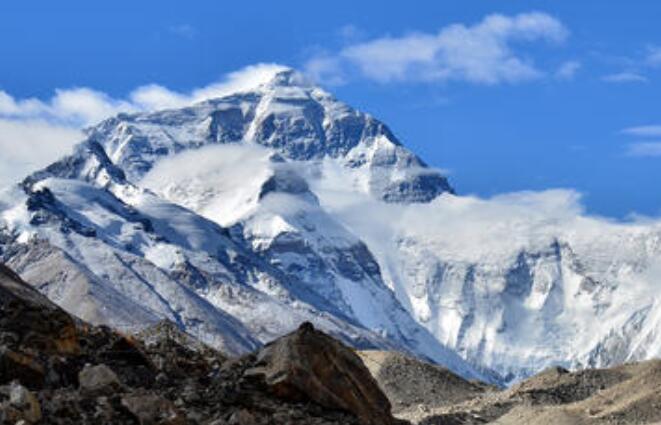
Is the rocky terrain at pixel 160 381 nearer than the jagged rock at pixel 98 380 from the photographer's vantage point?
Yes

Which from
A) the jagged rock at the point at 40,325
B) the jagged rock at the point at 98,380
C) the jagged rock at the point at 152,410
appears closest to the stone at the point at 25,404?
the jagged rock at the point at 152,410

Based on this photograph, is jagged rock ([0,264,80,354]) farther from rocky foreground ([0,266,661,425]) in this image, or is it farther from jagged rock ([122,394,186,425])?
jagged rock ([122,394,186,425])

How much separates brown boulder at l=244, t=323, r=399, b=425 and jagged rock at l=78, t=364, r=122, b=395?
199cm

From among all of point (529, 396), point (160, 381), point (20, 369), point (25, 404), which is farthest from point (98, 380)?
point (529, 396)

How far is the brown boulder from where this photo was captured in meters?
24.1

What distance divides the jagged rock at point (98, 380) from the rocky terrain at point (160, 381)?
1 centimetres

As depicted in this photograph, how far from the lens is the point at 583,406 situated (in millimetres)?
68938

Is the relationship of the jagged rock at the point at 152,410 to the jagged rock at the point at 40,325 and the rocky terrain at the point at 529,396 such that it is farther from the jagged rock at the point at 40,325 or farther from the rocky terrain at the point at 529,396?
the rocky terrain at the point at 529,396

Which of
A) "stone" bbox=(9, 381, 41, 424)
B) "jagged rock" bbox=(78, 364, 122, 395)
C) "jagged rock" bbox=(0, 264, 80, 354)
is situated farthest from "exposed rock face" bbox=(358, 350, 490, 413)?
"stone" bbox=(9, 381, 41, 424)

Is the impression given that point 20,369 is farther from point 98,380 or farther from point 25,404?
point 25,404

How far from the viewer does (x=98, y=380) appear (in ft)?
76.1

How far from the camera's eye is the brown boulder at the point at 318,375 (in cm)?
2408

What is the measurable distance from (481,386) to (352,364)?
73.8 metres

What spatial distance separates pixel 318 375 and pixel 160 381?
7.48 feet
